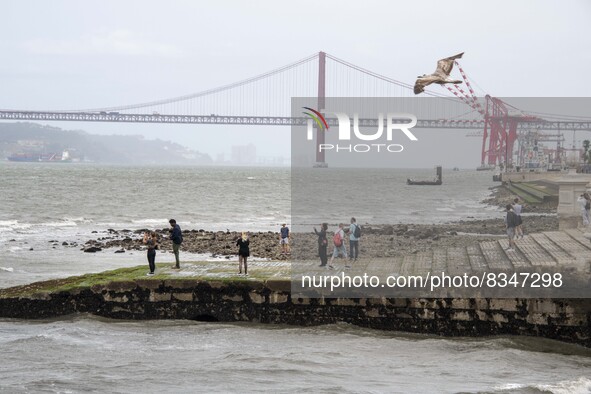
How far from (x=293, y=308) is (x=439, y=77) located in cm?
601

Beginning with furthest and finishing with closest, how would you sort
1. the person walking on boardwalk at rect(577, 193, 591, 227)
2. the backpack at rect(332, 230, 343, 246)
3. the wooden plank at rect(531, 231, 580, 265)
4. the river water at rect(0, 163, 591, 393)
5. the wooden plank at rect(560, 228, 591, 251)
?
the person walking on boardwalk at rect(577, 193, 591, 227) → the backpack at rect(332, 230, 343, 246) → the wooden plank at rect(560, 228, 591, 251) → the wooden plank at rect(531, 231, 580, 265) → the river water at rect(0, 163, 591, 393)

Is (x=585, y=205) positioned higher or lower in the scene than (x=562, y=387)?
higher

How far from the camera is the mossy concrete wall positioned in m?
15.4

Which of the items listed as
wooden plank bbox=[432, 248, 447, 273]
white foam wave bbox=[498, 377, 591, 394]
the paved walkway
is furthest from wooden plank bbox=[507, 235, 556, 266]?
white foam wave bbox=[498, 377, 591, 394]

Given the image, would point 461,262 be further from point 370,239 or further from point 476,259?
point 370,239

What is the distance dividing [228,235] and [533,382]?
23.7 m

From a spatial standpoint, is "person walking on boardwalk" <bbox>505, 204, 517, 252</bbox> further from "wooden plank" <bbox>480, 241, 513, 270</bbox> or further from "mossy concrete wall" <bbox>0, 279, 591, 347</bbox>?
"mossy concrete wall" <bbox>0, 279, 591, 347</bbox>

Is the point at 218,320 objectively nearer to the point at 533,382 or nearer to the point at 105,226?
the point at 533,382

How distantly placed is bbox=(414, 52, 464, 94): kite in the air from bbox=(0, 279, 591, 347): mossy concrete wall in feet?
16.0

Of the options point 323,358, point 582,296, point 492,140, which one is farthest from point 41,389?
point 492,140

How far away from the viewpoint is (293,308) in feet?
54.9

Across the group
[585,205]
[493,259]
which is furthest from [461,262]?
[585,205]

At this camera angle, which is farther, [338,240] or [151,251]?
[338,240]

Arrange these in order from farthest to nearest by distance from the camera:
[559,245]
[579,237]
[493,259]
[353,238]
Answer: [579,237]
[353,238]
[559,245]
[493,259]
